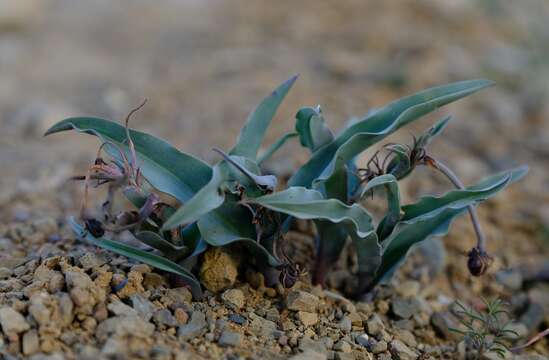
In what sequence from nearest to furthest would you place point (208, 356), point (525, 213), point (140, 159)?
point (208, 356), point (140, 159), point (525, 213)

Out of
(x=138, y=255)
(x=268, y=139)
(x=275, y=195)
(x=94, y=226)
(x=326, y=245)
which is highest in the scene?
(x=275, y=195)

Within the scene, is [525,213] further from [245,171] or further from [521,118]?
[245,171]

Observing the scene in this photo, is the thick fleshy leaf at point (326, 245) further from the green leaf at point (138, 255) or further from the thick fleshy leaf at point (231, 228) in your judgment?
the green leaf at point (138, 255)

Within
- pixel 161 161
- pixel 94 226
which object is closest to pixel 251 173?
pixel 161 161

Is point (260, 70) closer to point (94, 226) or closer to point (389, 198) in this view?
point (389, 198)

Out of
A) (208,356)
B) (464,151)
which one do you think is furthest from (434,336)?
(464,151)
